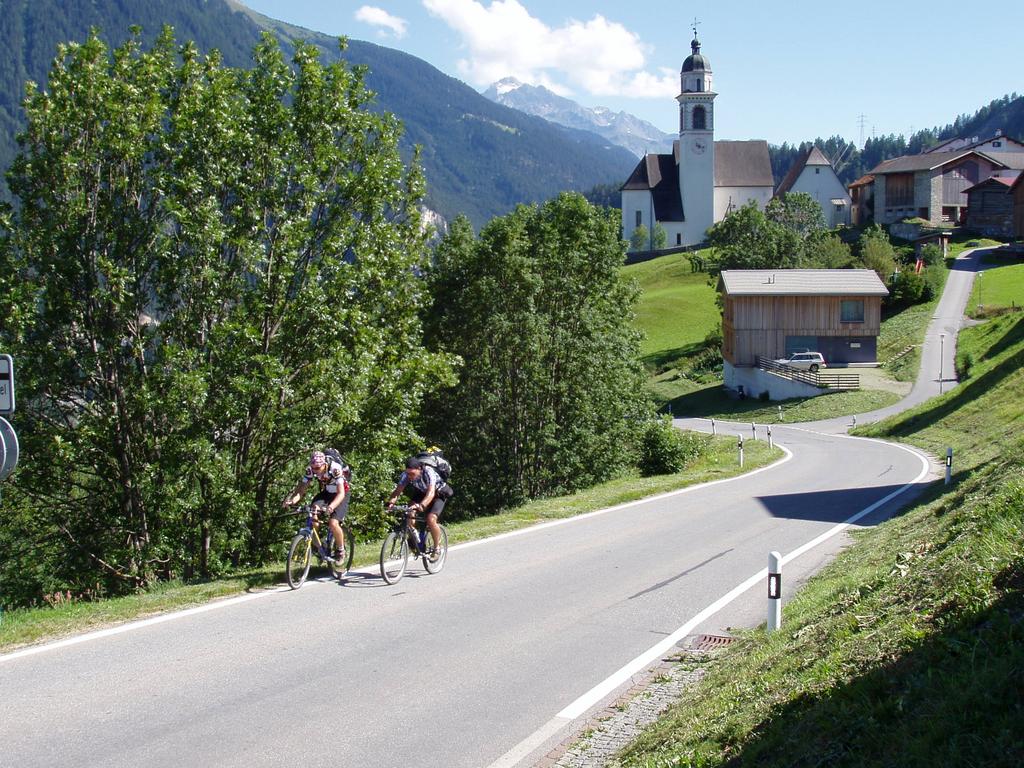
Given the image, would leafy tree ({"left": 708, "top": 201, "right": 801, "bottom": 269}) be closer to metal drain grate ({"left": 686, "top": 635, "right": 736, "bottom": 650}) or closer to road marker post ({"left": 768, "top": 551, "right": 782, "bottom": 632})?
metal drain grate ({"left": 686, "top": 635, "right": 736, "bottom": 650})

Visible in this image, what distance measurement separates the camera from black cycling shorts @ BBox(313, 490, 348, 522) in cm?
1224

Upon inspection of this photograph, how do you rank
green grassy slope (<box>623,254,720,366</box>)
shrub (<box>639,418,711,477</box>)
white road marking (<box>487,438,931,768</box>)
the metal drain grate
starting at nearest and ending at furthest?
white road marking (<box>487,438,931,768</box>) < the metal drain grate < shrub (<box>639,418,711,477</box>) < green grassy slope (<box>623,254,720,366</box>)

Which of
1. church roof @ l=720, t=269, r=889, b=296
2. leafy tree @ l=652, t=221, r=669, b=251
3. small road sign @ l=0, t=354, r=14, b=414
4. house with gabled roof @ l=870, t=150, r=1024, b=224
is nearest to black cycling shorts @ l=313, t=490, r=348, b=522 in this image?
small road sign @ l=0, t=354, r=14, b=414

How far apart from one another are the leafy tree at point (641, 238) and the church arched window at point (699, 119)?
14620mm

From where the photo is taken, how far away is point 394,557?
12609mm

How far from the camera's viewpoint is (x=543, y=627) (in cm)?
1033

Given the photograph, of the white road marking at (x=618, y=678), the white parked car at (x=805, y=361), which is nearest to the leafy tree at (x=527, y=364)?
the white road marking at (x=618, y=678)

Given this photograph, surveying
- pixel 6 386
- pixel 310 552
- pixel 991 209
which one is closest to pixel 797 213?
pixel 991 209

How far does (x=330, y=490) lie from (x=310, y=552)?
2.77 feet

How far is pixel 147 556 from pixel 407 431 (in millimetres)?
5734

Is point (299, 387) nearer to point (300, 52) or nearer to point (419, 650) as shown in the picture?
point (300, 52)

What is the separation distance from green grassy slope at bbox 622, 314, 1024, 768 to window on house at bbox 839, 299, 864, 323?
56.1 metres

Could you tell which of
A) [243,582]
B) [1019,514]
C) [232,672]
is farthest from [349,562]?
[1019,514]

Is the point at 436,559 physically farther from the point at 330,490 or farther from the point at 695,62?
the point at 695,62
